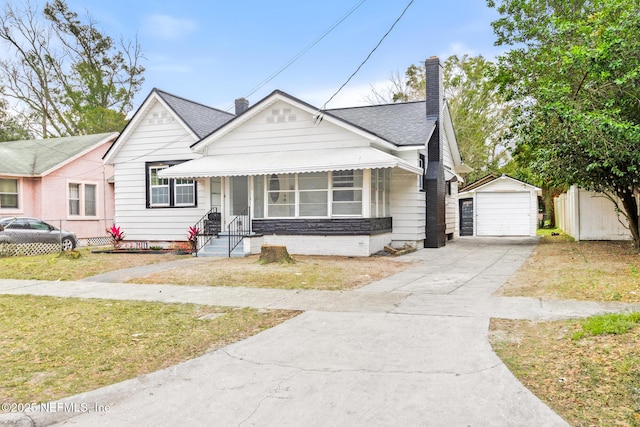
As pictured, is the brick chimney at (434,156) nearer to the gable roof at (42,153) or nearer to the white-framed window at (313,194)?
the white-framed window at (313,194)

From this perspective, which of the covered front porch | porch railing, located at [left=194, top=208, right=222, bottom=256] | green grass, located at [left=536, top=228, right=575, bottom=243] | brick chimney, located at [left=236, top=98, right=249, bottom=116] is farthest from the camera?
brick chimney, located at [left=236, top=98, right=249, bottom=116]

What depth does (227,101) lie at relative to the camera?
22047mm

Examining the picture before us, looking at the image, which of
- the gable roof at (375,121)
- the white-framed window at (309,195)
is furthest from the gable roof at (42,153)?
the white-framed window at (309,195)

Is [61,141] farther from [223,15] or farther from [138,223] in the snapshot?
[223,15]

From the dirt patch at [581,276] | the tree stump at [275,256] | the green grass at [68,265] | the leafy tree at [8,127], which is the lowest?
the green grass at [68,265]

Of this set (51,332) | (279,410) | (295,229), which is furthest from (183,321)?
(295,229)

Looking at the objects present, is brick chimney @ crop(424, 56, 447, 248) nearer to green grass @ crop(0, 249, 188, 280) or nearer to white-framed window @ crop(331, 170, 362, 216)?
white-framed window @ crop(331, 170, 362, 216)

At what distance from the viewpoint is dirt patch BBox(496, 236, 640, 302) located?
781cm

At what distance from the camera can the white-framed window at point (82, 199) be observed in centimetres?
2362

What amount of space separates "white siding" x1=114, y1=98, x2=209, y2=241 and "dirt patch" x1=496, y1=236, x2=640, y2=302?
38.7 ft

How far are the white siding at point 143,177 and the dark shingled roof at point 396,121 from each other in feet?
19.6

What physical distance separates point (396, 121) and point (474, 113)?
1760 centimetres

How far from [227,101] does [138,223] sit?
6799 millimetres

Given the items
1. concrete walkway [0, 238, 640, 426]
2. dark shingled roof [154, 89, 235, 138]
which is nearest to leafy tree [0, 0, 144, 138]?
dark shingled roof [154, 89, 235, 138]
